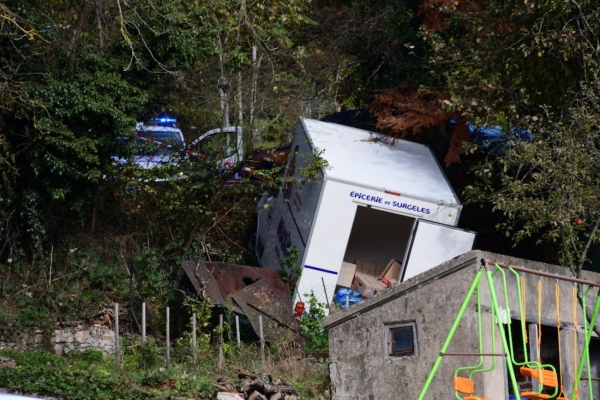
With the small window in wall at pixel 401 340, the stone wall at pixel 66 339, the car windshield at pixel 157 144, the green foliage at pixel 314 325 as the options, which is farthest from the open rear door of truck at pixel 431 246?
the car windshield at pixel 157 144

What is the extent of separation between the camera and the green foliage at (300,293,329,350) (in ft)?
47.5

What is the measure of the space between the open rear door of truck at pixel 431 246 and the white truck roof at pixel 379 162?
674 millimetres

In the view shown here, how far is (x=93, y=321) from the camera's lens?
1606cm

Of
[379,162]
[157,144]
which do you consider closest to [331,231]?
[379,162]

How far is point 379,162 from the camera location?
56.5 ft

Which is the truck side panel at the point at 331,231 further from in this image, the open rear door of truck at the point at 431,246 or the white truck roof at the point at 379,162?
the open rear door of truck at the point at 431,246

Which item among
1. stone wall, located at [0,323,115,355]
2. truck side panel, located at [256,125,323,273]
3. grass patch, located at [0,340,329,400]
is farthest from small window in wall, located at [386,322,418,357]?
stone wall, located at [0,323,115,355]

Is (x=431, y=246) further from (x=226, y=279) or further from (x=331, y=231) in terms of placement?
(x=226, y=279)

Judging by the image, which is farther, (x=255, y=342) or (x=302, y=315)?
(x=302, y=315)

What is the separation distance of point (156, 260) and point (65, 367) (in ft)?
12.3

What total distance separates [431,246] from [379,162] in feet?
7.66

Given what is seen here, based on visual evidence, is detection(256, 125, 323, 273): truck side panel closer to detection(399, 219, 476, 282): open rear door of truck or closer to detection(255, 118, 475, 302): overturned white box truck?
detection(255, 118, 475, 302): overturned white box truck

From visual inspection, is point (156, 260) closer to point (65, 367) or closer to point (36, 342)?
point (36, 342)

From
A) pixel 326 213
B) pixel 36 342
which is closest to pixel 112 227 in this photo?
pixel 36 342
